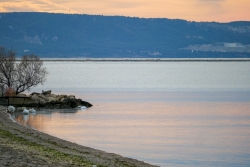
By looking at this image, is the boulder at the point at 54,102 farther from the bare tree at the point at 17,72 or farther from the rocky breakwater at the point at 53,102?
the bare tree at the point at 17,72

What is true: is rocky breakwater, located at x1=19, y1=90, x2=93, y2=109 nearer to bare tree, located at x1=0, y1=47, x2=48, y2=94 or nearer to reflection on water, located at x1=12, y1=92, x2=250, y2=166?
reflection on water, located at x1=12, y1=92, x2=250, y2=166

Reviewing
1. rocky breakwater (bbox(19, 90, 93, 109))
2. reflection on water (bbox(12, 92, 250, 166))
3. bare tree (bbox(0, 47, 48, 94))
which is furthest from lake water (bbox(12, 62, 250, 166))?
bare tree (bbox(0, 47, 48, 94))

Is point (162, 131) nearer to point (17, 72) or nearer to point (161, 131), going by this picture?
point (161, 131)

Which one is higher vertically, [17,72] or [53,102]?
[17,72]

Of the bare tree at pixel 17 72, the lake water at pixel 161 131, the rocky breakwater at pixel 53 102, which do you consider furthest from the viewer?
the bare tree at pixel 17 72

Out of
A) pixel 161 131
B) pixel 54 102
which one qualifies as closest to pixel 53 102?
pixel 54 102

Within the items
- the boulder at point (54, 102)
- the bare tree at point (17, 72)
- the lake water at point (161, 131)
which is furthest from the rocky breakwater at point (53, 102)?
the bare tree at point (17, 72)

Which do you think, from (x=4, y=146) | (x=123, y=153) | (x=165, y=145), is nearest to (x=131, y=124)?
(x=165, y=145)

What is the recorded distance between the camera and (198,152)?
21.7m

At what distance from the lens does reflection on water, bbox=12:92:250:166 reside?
21.0 meters

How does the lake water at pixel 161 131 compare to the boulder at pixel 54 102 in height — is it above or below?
below

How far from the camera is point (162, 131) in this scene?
28.2 meters

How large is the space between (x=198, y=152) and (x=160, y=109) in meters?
20.2

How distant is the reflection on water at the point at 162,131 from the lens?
2095cm
